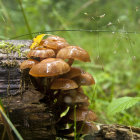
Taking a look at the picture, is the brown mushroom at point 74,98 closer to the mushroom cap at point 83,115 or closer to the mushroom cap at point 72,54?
the mushroom cap at point 83,115

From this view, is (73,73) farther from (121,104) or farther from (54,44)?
(121,104)

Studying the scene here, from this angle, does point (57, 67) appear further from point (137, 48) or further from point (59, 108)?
point (137, 48)

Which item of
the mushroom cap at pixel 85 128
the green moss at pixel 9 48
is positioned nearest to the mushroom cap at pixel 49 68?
the green moss at pixel 9 48

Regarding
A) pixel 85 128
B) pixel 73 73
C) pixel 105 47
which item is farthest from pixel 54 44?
pixel 105 47

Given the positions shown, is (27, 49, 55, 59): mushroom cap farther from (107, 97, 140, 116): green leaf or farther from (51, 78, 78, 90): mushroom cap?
(107, 97, 140, 116): green leaf

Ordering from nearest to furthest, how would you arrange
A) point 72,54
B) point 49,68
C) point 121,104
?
point 49,68
point 72,54
point 121,104
